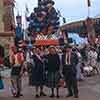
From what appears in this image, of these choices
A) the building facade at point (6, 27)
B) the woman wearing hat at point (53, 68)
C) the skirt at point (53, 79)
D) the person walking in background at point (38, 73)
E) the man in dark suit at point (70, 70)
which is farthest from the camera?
the building facade at point (6, 27)

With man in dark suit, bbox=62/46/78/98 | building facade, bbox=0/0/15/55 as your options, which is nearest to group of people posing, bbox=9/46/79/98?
man in dark suit, bbox=62/46/78/98

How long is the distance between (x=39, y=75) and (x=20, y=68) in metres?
0.67

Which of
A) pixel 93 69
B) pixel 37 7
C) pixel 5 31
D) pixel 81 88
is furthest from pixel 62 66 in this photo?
pixel 37 7

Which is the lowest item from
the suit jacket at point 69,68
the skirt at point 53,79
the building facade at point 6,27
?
the skirt at point 53,79

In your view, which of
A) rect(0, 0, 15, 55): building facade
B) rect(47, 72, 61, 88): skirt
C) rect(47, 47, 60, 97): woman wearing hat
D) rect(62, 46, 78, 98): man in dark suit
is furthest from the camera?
rect(0, 0, 15, 55): building facade

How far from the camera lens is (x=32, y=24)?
59156 mm

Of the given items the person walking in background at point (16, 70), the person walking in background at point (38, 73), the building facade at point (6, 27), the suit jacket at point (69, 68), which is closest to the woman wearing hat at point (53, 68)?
the suit jacket at point (69, 68)

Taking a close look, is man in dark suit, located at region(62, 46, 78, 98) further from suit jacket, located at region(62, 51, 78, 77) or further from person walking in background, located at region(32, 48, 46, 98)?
person walking in background, located at region(32, 48, 46, 98)

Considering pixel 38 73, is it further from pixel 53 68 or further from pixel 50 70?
pixel 53 68

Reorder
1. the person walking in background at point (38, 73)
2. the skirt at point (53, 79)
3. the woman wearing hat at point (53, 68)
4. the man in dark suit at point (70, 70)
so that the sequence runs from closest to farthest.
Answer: the man in dark suit at point (70, 70)
the woman wearing hat at point (53, 68)
the skirt at point (53, 79)
the person walking in background at point (38, 73)

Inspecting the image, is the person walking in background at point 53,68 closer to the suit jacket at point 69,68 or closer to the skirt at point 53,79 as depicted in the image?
the skirt at point 53,79

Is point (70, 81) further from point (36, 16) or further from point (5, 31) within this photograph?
point (36, 16)

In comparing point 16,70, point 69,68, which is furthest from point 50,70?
point 16,70

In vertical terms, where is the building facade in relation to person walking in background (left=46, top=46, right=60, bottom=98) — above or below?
above
